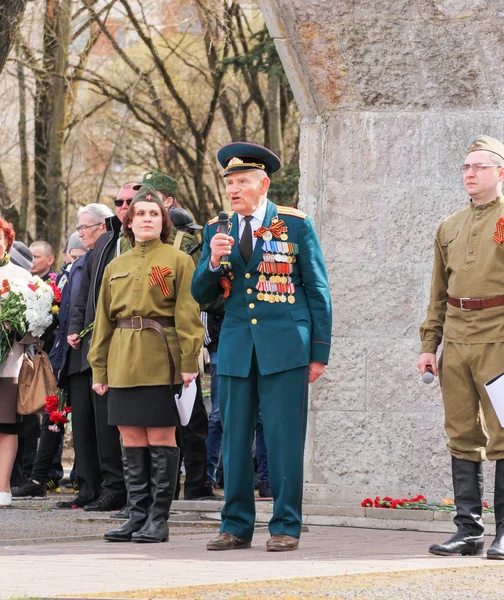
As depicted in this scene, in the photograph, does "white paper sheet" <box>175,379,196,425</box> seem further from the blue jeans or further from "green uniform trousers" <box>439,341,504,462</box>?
the blue jeans

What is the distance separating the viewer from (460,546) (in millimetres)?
7023

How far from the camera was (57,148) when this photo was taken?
23.2 metres

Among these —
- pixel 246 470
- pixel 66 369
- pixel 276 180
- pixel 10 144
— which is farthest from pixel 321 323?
pixel 10 144

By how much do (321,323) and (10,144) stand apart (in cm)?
2282

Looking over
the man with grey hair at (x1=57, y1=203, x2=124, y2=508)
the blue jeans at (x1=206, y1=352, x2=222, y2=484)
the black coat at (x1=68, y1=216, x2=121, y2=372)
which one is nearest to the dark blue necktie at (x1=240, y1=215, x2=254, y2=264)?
the black coat at (x1=68, y1=216, x2=121, y2=372)

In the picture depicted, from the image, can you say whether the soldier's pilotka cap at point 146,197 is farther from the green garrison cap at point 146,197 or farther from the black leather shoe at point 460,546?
the black leather shoe at point 460,546

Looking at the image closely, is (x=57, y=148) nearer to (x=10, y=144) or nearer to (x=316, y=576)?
(x=10, y=144)

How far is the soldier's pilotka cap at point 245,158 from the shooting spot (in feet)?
23.4

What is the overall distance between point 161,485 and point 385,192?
8.90ft

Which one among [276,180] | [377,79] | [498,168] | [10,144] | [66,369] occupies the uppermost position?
[10,144]

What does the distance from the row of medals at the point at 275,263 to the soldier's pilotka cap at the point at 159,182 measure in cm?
180

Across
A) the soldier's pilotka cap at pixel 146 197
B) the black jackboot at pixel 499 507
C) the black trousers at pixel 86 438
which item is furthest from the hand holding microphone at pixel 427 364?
the black trousers at pixel 86 438

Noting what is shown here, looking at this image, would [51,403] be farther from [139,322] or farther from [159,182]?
[139,322]

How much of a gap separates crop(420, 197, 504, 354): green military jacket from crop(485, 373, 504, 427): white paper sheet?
0.68 ft
